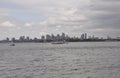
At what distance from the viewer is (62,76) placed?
46.5 meters

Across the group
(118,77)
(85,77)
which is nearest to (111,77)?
(118,77)

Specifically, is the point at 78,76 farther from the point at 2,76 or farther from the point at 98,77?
the point at 2,76

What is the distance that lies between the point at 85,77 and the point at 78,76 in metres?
1.51

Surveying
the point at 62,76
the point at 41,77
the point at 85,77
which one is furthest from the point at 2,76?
the point at 85,77

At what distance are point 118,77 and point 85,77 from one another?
15.8ft

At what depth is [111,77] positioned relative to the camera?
145 ft

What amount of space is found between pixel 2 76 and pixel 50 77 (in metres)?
7.74

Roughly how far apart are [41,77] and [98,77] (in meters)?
8.58

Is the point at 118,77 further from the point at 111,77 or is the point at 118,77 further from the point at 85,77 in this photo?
the point at 85,77

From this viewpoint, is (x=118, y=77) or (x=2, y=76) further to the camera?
(x=2, y=76)

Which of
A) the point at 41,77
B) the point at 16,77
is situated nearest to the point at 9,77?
the point at 16,77

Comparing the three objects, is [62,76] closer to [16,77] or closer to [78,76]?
[78,76]

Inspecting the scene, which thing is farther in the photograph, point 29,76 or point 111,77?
point 29,76

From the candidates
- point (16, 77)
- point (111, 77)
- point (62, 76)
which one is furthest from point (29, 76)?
point (111, 77)
